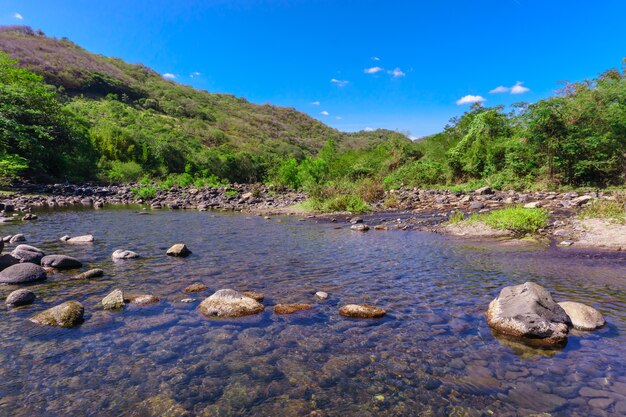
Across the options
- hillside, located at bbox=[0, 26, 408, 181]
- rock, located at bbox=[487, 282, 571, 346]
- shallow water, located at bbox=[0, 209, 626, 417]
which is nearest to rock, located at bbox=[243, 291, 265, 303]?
shallow water, located at bbox=[0, 209, 626, 417]

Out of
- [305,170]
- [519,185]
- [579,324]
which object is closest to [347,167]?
[305,170]

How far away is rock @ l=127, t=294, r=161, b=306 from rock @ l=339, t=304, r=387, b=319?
3.59 meters

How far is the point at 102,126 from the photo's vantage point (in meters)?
45.8

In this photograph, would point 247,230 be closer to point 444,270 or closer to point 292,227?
point 292,227

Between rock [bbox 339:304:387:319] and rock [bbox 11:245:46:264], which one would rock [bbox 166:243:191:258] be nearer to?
rock [bbox 11:245:46:264]

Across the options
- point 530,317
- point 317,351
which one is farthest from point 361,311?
point 530,317

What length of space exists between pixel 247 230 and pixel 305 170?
2204 centimetres

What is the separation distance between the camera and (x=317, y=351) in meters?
4.79

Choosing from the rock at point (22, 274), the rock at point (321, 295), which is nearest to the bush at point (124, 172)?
the rock at point (22, 274)

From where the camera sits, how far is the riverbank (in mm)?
11992

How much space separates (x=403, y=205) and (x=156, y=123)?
188ft

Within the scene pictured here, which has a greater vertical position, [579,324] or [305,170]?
[305,170]

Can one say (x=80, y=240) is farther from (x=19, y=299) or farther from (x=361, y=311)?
(x=361, y=311)

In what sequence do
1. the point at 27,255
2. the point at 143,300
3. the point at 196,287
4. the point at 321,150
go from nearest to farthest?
the point at 143,300
the point at 196,287
the point at 27,255
the point at 321,150
